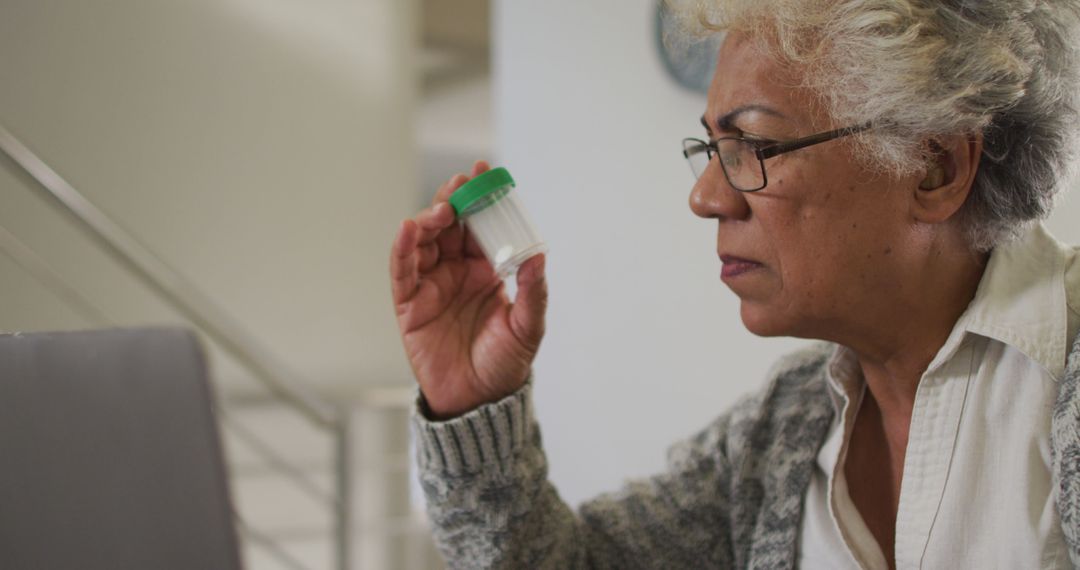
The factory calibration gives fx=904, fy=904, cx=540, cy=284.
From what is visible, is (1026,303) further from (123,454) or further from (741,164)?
(123,454)

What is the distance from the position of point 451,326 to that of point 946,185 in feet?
1.80

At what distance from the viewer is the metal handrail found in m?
1.26

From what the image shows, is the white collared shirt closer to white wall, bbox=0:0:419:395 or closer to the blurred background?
the blurred background

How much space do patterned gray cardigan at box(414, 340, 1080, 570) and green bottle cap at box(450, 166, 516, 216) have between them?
22cm

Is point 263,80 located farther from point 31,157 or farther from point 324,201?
point 31,157

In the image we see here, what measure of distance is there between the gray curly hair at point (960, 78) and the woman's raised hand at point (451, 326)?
0.35m

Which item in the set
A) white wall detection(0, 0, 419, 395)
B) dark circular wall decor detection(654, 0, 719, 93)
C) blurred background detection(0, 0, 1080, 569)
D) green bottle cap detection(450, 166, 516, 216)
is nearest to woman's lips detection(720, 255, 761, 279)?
green bottle cap detection(450, 166, 516, 216)

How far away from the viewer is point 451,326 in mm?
1057

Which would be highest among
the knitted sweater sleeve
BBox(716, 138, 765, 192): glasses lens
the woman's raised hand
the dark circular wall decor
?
the dark circular wall decor

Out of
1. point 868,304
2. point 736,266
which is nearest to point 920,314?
point 868,304

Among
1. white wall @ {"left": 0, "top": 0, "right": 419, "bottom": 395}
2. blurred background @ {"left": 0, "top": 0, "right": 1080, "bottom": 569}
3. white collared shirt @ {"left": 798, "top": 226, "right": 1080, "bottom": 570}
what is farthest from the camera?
blurred background @ {"left": 0, "top": 0, "right": 1080, "bottom": 569}

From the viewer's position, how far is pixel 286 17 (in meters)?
2.73

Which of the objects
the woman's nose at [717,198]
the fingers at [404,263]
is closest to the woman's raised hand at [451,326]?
the fingers at [404,263]

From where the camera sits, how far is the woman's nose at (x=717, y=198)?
0.92 meters
